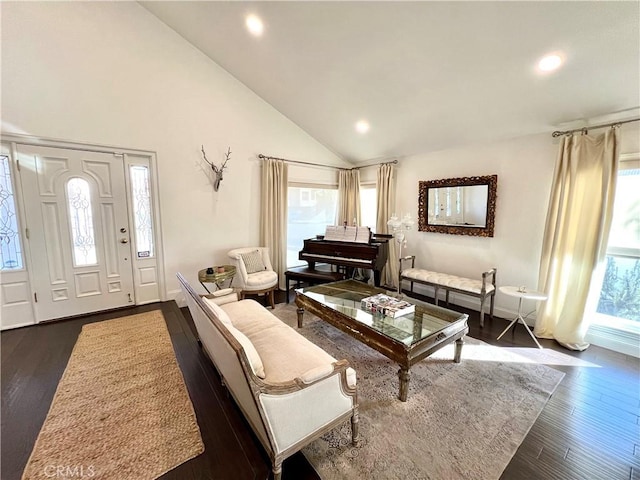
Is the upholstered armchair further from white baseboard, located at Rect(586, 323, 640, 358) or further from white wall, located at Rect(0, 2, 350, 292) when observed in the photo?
white baseboard, located at Rect(586, 323, 640, 358)

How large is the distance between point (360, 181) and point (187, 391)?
4.69 metres

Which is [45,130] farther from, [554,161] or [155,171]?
[554,161]

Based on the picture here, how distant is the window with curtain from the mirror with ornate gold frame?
1176mm

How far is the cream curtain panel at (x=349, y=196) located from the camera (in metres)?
5.58

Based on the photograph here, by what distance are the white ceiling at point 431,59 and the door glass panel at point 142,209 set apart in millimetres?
2034

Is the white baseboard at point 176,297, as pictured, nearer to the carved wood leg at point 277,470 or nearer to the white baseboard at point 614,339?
the carved wood leg at point 277,470

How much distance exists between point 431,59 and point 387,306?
2.57 meters

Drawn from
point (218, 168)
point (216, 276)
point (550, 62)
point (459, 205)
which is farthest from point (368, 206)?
point (550, 62)

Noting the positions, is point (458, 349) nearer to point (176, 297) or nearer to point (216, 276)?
point (216, 276)

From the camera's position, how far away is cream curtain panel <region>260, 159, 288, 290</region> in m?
4.60

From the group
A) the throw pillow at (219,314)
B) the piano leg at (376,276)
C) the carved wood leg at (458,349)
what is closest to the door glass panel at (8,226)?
the throw pillow at (219,314)

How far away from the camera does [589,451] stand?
5.56 feet

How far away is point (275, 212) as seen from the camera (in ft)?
15.6

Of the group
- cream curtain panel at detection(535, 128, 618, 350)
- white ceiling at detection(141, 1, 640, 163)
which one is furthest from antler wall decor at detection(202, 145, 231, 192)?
cream curtain panel at detection(535, 128, 618, 350)
